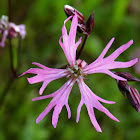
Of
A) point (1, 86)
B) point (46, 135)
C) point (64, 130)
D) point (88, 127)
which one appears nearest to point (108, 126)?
point (88, 127)

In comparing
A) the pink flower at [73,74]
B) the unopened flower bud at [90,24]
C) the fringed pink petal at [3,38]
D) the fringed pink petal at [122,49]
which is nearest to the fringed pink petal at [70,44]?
the pink flower at [73,74]

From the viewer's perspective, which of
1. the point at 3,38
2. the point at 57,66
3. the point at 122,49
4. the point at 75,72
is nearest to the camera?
the point at 122,49

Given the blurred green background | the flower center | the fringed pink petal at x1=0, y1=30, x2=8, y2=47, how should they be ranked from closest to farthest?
1. the flower center
2. the fringed pink petal at x1=0, y1=30, x2=8, y2=47
3. the blurred green background

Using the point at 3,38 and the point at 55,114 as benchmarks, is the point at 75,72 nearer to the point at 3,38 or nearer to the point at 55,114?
the point at 55,114

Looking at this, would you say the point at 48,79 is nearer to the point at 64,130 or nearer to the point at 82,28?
the point at 82,28

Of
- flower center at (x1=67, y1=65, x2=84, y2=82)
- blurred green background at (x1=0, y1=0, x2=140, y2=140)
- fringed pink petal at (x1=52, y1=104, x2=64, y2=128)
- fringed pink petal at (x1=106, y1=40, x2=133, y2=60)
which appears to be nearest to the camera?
fringed pink petal at (x1=106, y1=40, x2=133, y2=60)

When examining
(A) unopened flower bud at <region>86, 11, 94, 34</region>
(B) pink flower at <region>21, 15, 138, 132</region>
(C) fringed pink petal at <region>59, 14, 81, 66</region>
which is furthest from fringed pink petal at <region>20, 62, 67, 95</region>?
(A) unopened flower bud at <region>86, 11, 94, 34</region>

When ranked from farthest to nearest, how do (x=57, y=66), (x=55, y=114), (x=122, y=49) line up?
(x=57, y=66), (x=55, y=114), (x=122, y=49)

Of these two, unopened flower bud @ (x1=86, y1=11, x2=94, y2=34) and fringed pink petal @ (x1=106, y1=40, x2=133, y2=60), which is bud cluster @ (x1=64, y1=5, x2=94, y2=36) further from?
fringed pink petal @ (x1=106, y1=40, x2=133, y2=60)

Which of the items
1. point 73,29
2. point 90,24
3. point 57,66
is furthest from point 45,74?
point 57,66

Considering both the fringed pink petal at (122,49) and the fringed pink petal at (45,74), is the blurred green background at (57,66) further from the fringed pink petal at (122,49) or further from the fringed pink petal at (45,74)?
the fringed pink petal at (122,49)
